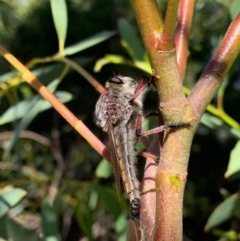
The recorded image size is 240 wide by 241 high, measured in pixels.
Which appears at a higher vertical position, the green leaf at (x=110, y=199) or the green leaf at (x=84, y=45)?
the green leaf at (x=84, y=45)

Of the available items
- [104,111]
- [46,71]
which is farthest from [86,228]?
[104,111]

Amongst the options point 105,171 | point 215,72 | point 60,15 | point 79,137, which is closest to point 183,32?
point 215,72

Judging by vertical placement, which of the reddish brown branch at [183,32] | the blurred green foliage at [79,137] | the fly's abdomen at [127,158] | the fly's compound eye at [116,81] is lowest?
the blurred green foliage at [79,137]

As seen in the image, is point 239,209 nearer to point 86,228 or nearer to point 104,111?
point 86,228

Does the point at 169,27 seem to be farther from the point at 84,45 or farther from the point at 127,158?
the point at 84,45

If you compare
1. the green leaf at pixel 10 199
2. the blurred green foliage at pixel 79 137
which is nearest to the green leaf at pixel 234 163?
the blurred green foliage at pixel 79 137

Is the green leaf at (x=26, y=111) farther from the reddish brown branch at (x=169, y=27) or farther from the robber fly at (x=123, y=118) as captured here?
the reddish brown branch at (x=169, y=27)

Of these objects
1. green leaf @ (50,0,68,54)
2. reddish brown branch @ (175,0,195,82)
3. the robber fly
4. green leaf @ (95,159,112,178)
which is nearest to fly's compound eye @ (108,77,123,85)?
the robber fly
